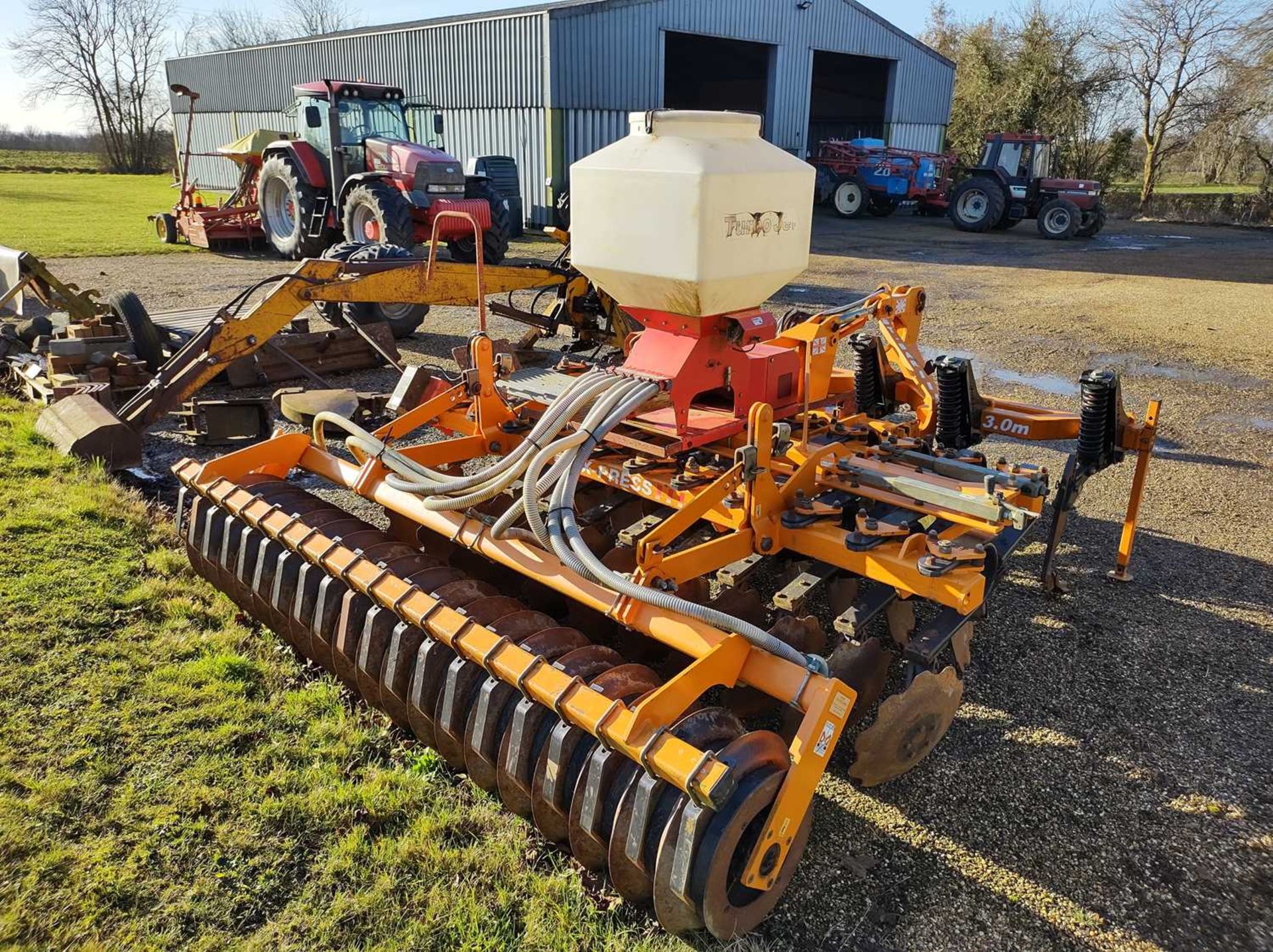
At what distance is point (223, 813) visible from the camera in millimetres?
2832

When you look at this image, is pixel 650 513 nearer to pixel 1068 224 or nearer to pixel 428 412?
pixel 428 412

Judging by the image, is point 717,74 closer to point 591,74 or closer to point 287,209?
point 591,74

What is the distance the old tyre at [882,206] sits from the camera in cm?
2328

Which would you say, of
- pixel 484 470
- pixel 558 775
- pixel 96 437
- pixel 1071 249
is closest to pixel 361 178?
pixel 96 437

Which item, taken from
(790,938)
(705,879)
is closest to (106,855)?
(705,879)

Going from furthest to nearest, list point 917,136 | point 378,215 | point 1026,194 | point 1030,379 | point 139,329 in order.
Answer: point 917,136 → point 1026,194 → point 378,215 → point 1030,379 → point 139,329

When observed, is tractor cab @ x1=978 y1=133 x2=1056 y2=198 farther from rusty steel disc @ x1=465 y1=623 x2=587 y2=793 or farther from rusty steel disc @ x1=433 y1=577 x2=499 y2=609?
rusty steel disc @ x1=465 y1=623 x2=587 y2=793

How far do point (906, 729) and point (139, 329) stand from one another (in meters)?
6.68

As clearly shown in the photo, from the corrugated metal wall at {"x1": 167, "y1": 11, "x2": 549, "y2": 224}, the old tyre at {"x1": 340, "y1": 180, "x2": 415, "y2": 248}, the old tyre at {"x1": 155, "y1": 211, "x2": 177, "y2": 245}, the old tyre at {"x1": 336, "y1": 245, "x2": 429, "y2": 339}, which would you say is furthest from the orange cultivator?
the corrugated metal wall at {"x1": 167, "y1": 11, "x2": 549, "y2": 224}

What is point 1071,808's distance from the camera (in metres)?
3.00

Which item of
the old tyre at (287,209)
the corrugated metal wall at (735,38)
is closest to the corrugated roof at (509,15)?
the corrugated metal wall at (735,38)

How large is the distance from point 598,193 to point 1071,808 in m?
2.83

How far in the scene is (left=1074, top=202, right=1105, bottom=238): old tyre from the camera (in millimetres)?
20062

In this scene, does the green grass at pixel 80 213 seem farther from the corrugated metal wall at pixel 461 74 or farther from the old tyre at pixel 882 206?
the old tyre at pixel 882 206
